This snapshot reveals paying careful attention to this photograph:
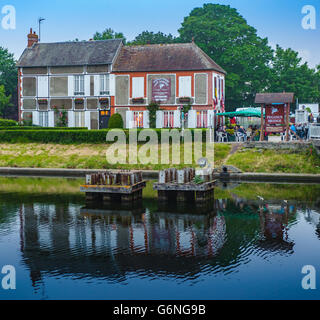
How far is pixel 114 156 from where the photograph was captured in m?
35.5

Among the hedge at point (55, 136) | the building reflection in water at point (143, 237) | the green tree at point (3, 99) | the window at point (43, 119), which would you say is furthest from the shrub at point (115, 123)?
the green tree at point (3, 99)

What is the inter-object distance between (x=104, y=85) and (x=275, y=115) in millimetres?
18981

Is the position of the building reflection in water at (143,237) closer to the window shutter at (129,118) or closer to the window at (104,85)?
the window shutter at (129,118)

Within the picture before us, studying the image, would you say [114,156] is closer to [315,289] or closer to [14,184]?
[14,184]

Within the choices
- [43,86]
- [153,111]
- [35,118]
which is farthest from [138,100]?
[35,118]

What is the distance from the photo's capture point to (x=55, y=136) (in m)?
38.7

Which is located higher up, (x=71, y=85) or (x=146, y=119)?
(x=71, y=85)

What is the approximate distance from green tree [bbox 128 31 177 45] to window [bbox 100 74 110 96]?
2524 cm

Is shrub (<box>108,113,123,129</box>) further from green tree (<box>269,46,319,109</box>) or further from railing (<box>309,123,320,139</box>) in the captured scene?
green tree (<box>269,46,319,109</box>)

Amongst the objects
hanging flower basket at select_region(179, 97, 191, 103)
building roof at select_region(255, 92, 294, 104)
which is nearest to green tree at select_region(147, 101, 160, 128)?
hanging flower basket at select_region(179, 97, 191, 103)

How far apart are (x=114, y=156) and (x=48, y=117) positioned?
15.4 meters

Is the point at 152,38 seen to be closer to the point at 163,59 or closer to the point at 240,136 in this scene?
the point at 163,59

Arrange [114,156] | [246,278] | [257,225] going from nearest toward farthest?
[246,278], [257,225], [114,156]
